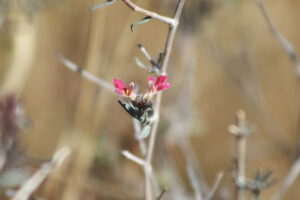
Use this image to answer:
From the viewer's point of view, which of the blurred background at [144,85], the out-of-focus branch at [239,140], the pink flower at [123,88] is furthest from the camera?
the blurred background at [144,85]

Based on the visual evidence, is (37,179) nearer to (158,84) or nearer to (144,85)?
(158,84)

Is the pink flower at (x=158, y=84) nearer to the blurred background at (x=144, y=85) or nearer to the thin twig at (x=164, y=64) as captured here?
the thin twig at (x=164, y=64)

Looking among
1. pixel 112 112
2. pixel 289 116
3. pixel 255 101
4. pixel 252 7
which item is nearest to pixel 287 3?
pixel 252 7

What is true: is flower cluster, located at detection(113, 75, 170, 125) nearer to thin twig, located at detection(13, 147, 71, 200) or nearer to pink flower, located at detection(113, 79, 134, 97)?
pink flower, located at detection(113, 79, 134, 97)

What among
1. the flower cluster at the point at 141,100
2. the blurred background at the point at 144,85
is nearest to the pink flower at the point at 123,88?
the flower cluster at the point at 141,100

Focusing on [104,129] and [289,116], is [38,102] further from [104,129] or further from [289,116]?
[289,116]

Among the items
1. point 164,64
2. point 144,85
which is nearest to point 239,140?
point 164,64
